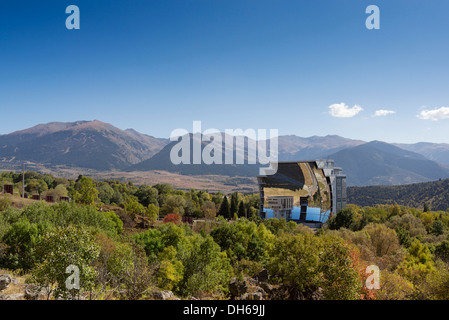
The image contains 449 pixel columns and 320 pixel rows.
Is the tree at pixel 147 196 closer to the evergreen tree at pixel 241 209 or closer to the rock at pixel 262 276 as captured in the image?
the evergreen tree at pixel 241 209

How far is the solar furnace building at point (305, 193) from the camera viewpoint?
7900 centimetres

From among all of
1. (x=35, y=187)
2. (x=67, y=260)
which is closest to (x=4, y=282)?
(x=67, y=260)

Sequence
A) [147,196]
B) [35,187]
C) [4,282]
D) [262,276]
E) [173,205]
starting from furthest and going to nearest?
[35,187] → [147,196] → [173,205] → [262,276] → [4,282]

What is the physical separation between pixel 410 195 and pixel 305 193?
98.0 m

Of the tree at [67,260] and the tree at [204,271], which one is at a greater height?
the tree at [67,260]

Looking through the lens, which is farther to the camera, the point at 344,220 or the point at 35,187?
the point at 35,187

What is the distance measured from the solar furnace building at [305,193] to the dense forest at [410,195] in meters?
63.8

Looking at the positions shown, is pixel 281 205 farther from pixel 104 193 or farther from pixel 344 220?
pixel 104 193

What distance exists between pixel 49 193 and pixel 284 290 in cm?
8175

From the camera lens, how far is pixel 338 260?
1948cm

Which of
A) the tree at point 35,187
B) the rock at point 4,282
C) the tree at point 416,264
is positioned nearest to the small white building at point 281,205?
the tree at point 416,264

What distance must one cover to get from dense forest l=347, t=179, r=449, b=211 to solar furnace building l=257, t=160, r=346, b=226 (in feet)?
209

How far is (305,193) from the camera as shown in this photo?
264 feet
